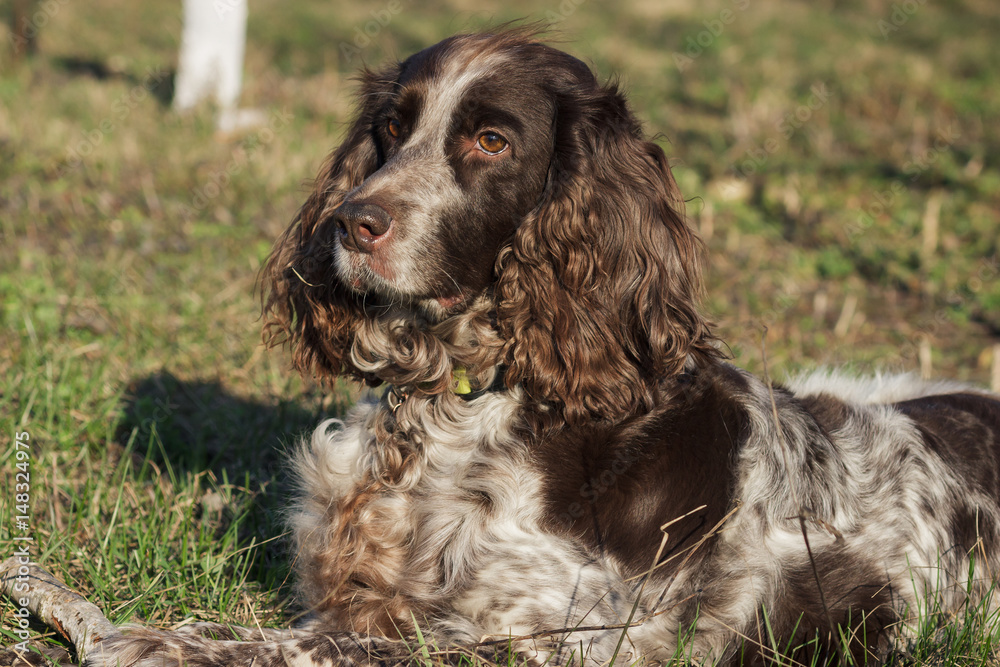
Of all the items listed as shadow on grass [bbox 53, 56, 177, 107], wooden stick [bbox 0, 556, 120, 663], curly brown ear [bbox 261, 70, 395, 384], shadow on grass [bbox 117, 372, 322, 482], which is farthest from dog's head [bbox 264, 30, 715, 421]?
shadow on grass [bbox 53, 56, 177, 107]

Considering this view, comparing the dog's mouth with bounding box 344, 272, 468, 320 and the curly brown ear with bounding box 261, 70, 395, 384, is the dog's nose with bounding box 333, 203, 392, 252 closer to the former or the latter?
the dog's mouth with bounding box 344, 272, 468, 320

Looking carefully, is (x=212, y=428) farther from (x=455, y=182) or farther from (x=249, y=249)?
(x=249, y=249)

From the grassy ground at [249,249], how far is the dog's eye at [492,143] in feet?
2.54

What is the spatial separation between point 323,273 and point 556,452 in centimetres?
101

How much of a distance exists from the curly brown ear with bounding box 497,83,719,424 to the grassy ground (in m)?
0.77

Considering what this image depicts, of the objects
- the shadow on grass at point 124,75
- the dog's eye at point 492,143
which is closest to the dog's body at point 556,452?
the dog's eye at point 492,143

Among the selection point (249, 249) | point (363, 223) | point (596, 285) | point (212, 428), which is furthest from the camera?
point (249, 249)

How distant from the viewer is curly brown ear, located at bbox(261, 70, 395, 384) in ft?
10.5

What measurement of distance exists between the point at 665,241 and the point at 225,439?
90.0 inches

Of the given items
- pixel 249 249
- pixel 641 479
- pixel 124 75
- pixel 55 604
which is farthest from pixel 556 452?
pixel 124 75

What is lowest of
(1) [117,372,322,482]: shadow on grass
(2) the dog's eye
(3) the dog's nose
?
(1) [117,372,322,482]: shadow on grass

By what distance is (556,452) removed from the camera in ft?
9.27

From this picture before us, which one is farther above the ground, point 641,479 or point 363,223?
point 363,223

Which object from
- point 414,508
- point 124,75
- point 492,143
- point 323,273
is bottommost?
point 124,75
